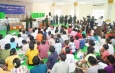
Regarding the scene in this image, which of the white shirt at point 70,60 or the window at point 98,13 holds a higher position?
the window at point 98,13

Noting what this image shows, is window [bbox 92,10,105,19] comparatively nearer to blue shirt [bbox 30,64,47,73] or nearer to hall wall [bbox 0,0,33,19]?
hall wall [bbox 0,0,33,19]

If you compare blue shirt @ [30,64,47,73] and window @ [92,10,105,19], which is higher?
→ window @ [92,10,105,19]

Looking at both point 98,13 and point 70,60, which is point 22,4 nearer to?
point 98,13

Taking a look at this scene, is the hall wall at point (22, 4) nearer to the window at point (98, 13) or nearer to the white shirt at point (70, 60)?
the window at point (98, 13)

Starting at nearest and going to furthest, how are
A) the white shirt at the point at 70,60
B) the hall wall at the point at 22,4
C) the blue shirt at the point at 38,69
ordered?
→ the blue shirt at the point at 38,69 < the white shirt at the point at 70,60 < the hall wall at the point at 22,4

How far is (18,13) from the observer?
1692cm

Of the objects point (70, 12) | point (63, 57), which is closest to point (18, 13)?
point (70, 12)

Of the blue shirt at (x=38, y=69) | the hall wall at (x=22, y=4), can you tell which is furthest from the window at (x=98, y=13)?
the blue shirt at (x=38, y=69)

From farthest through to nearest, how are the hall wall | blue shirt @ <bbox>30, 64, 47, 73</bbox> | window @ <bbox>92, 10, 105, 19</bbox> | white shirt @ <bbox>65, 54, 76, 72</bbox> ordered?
1. window @ <bbox>92, 10, 105, 19</bbox>
2. the hall wall
3. white shirt @ <bbox>65, 54, 76, 72</bbox>
4. blue shirt @ <bbox>30, 64, 47, 73</bbox>

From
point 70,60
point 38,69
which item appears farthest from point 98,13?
point 38,69

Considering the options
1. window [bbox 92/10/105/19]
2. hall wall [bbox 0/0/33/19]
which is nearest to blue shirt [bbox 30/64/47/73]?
hall wall [bbox 0/0/33/19]

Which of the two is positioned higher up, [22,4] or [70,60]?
[22,4]

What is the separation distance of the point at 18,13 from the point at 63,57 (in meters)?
14.4

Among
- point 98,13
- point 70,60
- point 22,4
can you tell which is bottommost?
point 70,60
